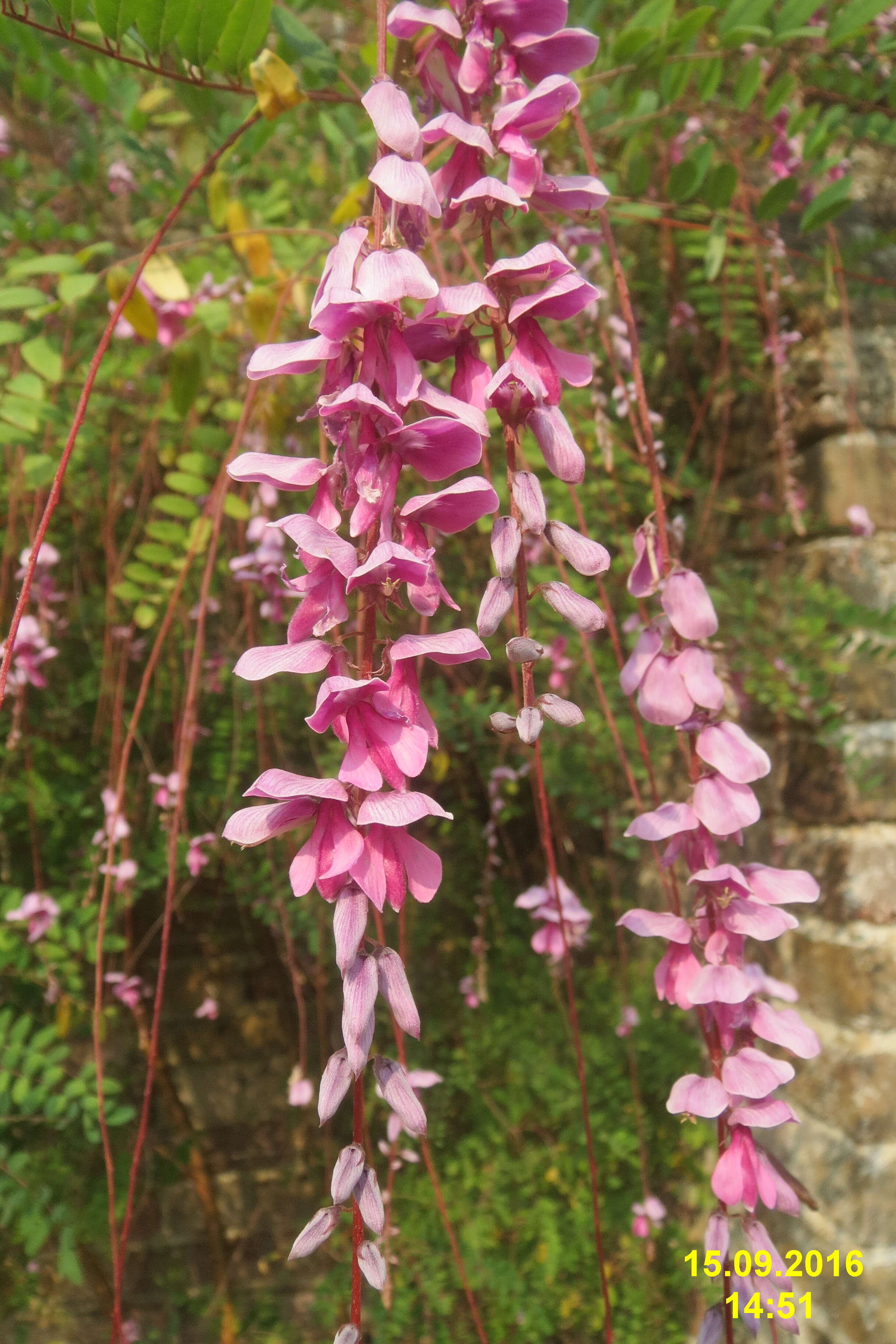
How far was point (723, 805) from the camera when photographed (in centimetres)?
40

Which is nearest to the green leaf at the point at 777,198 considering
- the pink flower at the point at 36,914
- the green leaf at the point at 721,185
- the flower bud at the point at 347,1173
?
the green leaf at the point at 721,185

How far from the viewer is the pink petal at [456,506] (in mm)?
311

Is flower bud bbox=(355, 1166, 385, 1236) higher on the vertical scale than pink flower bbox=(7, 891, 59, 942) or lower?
lower

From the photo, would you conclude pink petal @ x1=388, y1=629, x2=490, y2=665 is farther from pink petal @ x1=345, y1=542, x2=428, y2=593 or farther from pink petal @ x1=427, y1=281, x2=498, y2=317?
pink petal @ x1=427, y1=281, x2=498, y2=317

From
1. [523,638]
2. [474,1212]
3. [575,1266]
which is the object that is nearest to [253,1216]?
[474,1212]

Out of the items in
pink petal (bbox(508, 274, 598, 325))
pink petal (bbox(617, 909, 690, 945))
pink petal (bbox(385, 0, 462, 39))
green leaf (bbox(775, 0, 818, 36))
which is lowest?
pink petal (bbox(617, 909, 690, 945))

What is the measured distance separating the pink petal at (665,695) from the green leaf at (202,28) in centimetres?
54

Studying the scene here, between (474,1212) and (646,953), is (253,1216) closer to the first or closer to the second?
(474,1212)

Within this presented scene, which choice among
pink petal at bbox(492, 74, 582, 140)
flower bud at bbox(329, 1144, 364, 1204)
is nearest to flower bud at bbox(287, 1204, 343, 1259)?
flower bud at bbox(329, 1144, 364, 1204)

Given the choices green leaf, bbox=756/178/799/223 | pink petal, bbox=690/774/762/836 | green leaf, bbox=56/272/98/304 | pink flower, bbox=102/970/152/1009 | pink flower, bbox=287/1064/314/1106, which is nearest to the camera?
pink petal, bbox=690/774/762/836

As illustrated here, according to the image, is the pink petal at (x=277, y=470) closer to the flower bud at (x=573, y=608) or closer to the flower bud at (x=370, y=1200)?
the flower bud at (x=573, y=608)

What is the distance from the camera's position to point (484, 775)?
1.58 meters

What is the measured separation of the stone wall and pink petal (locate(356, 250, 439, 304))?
1.09m

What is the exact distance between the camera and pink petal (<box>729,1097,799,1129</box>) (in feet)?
1.25
